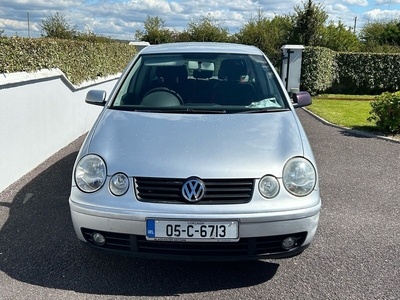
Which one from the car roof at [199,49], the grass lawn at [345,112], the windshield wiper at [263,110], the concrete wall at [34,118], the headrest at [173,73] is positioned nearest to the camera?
the windshield wiper at [263,110]

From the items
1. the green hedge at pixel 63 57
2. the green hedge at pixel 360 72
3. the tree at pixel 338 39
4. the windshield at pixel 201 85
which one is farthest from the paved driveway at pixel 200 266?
the tree at pixel 338 39

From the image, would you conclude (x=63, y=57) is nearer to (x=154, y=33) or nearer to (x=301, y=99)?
(x=301, y=99)

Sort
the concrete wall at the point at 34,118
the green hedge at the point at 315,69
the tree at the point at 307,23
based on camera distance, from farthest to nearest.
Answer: the tree at the point at 307,23 → the green hedge at the point at 315,69 → the concrete wall at the point at 34,118

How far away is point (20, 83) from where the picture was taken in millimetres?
5363

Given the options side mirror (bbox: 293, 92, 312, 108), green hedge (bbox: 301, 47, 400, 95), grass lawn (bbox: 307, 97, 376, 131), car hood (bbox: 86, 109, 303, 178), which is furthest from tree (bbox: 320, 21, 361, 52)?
car hood (bbox: 86, 109, 303, 178)

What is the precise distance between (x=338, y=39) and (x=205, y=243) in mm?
28116

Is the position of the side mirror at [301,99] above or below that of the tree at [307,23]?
below

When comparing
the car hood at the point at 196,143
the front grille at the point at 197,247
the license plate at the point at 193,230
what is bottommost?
the front grille at the point at 197,247

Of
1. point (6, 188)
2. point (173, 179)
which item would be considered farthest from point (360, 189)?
point (6, 188)

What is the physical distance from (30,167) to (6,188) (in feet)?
2.45

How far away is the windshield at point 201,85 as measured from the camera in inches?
147

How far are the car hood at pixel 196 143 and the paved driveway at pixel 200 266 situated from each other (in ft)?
2.76

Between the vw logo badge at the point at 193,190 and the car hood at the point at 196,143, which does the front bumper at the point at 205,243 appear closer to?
the vw logo badge at the point at 193,190

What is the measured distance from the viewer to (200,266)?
324 centimetres
